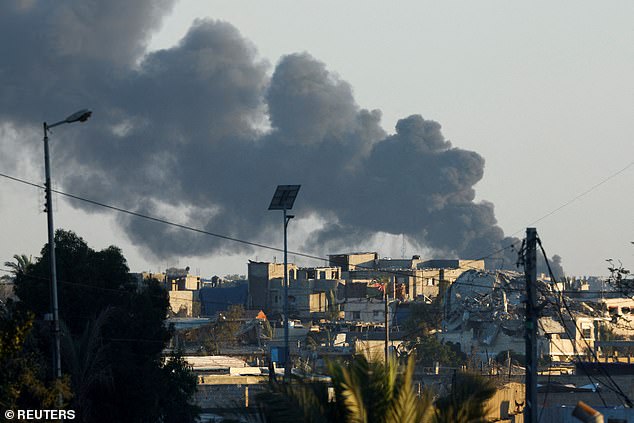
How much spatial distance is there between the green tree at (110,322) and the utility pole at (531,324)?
1577cm

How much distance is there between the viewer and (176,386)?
2047 inches

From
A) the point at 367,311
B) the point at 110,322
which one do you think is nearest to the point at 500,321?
the point at 367,311

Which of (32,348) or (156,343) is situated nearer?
(32,348)

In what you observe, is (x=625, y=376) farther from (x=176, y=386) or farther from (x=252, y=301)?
(x=252, y=301)

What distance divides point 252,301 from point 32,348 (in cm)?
13457

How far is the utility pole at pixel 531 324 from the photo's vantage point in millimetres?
30891

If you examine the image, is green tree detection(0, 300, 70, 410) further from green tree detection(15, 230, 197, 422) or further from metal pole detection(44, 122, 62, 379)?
green tree detection(15, 230, 197, 422)

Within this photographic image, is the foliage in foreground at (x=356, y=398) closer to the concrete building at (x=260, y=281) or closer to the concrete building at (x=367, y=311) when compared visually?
the concrete building at (x=367, y=311)

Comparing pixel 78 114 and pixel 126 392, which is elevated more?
pixel 78 114

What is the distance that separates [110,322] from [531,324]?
20.7 metres

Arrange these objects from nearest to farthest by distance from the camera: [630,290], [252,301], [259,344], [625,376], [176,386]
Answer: [630,290], [176,386], [625,376], [259,344], [252,301]

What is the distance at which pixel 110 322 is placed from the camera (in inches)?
1833

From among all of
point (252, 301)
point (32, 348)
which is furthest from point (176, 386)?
point (252, 301)

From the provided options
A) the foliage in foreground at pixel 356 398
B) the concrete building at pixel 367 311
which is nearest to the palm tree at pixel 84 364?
the foliage in foreground at pixel 356 398
